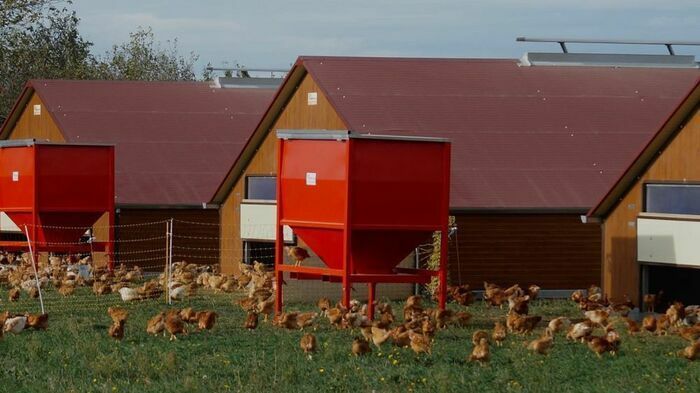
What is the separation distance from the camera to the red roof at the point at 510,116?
98.5ft

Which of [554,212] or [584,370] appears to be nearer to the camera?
[584,370]

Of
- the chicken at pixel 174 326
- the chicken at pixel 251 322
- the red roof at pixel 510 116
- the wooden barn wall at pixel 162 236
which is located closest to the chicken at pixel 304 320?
the chicken at pixel 251 322

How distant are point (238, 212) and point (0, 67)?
33.7 meters

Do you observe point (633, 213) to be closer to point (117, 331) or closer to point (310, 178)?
point (310, 178)

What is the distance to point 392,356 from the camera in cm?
1788

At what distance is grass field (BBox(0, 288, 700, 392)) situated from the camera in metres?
15.6

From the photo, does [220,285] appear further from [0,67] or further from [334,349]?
[0,67]

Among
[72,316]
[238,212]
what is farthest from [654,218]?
[238,212]

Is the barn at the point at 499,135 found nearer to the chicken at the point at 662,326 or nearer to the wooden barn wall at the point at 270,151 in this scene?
the wooden barn wall at the point at 270,151

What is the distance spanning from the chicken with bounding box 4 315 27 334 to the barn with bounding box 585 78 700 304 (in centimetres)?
1070

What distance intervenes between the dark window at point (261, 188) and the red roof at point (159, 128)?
124 inches

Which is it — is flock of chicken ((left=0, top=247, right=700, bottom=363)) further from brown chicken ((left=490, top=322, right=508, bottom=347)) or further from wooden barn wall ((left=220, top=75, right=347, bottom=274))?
wooden barn wall ((left=220, top=75, right=347, bottom=274))

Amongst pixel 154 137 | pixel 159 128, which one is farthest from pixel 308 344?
pixel 159 128

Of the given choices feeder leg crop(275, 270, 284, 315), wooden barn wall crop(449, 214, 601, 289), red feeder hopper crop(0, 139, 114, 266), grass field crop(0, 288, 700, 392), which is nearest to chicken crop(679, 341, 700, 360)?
grass field crop(0, 288, 700, 392)
